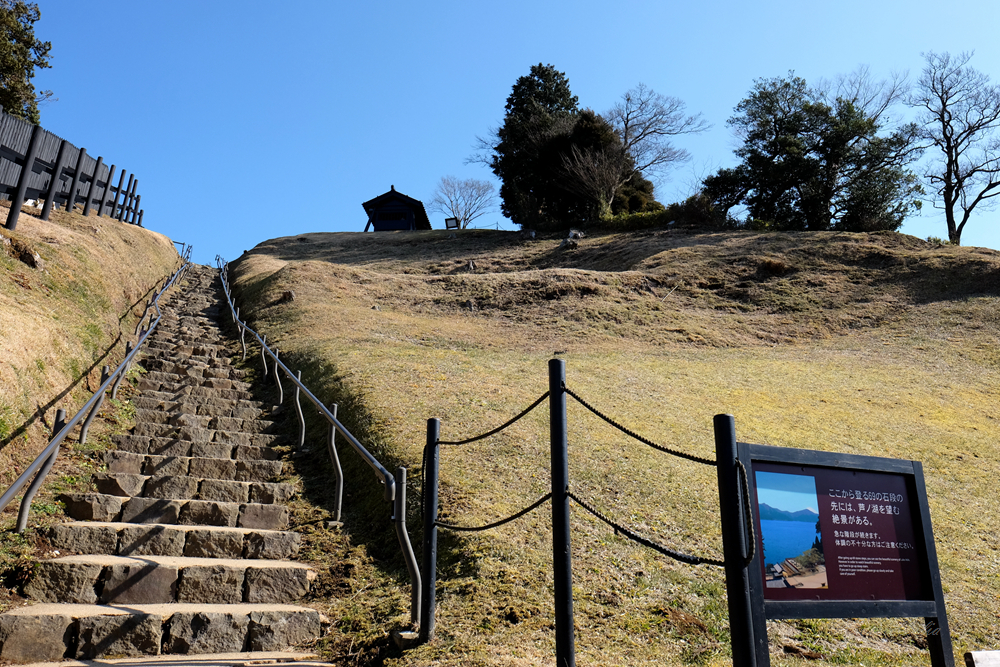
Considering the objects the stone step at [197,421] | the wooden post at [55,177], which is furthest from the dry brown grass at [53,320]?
the stone step at [197,421]

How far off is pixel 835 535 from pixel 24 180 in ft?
43.1

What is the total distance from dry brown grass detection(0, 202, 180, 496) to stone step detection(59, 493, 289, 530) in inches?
18.6

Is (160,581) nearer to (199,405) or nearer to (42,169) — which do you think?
(199,405)

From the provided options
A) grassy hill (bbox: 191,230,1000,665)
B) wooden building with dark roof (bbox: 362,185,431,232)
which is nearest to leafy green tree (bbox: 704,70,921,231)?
grassy hill (bbox: 191,230,1000,665)

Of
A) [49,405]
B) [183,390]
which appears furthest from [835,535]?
[183,390]

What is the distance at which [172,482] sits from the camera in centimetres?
620

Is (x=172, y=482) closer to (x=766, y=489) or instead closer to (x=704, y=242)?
(x=766, y=489)

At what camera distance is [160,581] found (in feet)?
14.7

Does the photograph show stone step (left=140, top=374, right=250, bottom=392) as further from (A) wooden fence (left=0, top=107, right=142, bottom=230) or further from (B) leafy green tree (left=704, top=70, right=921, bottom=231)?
(B) leafy green tree (left=704, top=70, right=921, bottom=231)

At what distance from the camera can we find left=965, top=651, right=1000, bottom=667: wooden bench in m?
3.20

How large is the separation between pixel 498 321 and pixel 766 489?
15.0m

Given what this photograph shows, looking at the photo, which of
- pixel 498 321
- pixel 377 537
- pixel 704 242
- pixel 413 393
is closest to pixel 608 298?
pixel 498 321

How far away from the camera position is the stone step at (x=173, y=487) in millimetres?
6062

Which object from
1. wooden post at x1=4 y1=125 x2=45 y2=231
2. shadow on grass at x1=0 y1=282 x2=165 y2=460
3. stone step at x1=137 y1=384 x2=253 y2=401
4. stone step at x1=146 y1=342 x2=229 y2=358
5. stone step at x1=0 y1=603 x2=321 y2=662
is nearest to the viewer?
stone step at x1=0 y1=603 x2=321 y2=662
